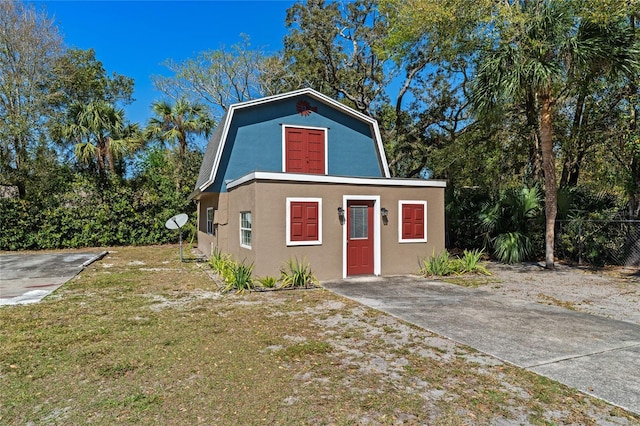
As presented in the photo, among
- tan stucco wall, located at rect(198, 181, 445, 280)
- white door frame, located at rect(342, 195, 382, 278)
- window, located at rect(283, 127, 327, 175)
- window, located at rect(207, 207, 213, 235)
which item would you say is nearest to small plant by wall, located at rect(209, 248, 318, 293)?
tan stucco wall, located at rect(198, 181, 445, 280)

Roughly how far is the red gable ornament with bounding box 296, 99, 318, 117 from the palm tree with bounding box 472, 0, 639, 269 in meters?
5.14

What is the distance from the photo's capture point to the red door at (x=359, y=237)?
985cm

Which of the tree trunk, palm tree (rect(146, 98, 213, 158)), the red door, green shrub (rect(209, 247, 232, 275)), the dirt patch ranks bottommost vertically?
the dirt patch

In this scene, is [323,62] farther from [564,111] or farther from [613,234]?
[613,234]

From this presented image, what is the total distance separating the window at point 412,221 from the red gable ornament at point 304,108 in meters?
4.63

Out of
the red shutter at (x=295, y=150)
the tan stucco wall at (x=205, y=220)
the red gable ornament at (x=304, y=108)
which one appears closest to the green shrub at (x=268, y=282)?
the tan stucco wall at (x=205, y=220)

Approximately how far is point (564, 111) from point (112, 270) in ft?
54.0

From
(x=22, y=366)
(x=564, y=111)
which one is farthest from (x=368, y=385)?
(x=564, y=111)

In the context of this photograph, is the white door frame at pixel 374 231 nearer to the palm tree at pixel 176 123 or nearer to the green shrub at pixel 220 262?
the green shrub at pixel 220 262

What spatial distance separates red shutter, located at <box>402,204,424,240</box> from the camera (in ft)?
34.0

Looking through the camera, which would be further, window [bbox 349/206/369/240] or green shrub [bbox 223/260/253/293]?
window [bbox 349/206/369/240]

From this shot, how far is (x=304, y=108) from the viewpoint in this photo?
12703 mm

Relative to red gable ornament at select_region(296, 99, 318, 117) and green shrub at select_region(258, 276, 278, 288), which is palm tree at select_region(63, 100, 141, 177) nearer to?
red gable ornament at select_region(296, 99, 318, 117)

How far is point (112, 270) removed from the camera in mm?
11562
